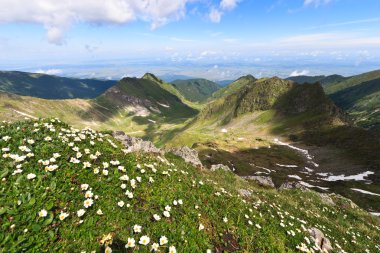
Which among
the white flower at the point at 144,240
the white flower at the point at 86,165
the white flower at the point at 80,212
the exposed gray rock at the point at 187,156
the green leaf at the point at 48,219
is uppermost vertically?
the white flower at the point at 86,165

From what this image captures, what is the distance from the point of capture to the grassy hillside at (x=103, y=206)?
7793mm

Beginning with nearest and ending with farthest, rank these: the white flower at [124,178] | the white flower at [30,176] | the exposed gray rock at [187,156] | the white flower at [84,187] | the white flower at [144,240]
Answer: the white flower at [144,240], the white flower at [30,176], the white flower at [84,187], the white flower at [124,178], the exposed gray rock at [187,156]

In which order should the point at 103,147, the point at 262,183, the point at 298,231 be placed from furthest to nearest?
1. the point at 262,183
2. the point at 298,231
3. the point at 103,147

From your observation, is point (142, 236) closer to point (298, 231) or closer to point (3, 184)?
point (3, 184)

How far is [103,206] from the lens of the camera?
9.38 meters

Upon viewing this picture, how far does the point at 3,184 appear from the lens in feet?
27.6

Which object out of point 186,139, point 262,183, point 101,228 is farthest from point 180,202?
point 186,139

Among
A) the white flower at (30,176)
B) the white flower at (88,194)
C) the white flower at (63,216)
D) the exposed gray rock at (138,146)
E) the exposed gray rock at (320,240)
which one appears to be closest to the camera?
the white flower at (63,216)

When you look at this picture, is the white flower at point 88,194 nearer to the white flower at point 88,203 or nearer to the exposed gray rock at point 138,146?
the white flower at point 88,203

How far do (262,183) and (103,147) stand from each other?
40149 millimetres

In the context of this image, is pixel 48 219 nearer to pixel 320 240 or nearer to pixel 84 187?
pixel 84 187

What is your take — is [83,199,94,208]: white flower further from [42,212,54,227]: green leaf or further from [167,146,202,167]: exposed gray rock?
[167,146,202,167]: exposed gray rock

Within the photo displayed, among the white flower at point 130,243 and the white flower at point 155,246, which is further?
the white flower at point 155,246

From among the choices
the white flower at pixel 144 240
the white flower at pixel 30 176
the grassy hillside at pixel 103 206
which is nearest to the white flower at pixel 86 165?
the grassy hillside at pixel 103 206
